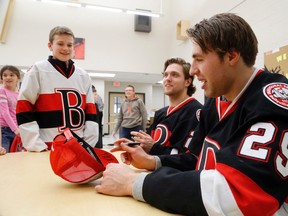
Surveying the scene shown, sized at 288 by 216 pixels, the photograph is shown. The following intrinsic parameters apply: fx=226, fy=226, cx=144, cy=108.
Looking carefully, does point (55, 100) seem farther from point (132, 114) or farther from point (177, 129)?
point (132, 114)

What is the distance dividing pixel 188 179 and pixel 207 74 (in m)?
0.37

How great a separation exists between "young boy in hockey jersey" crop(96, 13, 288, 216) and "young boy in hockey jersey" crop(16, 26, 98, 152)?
93cm

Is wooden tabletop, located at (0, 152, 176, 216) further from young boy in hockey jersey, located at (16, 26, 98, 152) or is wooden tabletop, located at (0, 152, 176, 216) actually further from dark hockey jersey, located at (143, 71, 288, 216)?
young boy in hockey jersey, located at (16, 26, 98, 152)

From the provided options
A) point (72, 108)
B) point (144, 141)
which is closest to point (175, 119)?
point (144, 141)

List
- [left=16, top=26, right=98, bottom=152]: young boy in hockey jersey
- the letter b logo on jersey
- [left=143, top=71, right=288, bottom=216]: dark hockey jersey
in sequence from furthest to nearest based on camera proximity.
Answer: the letter b logo on jersey, [left=16, top=26, right=98, bottom=152]: young boy in hockey jersey, [left=143, top=71, right=288, bottom=216]: dark hockey jersey

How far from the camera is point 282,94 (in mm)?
583

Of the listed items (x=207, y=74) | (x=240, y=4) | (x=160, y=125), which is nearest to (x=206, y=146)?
(x=207, y=74)

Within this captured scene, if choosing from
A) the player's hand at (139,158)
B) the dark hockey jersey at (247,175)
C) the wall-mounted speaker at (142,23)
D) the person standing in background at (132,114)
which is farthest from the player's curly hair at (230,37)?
the wall-mounted speaker at (142,23)

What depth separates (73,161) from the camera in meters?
0.74

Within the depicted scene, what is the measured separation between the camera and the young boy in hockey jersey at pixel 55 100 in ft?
4.70

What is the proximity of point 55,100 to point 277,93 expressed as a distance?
1.33 meters

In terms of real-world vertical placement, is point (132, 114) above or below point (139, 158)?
below

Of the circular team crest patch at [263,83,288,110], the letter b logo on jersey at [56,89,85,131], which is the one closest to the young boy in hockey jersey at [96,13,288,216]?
the circular team crest patch at [263,83,288,110]

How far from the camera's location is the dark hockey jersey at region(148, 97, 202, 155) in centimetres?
125
